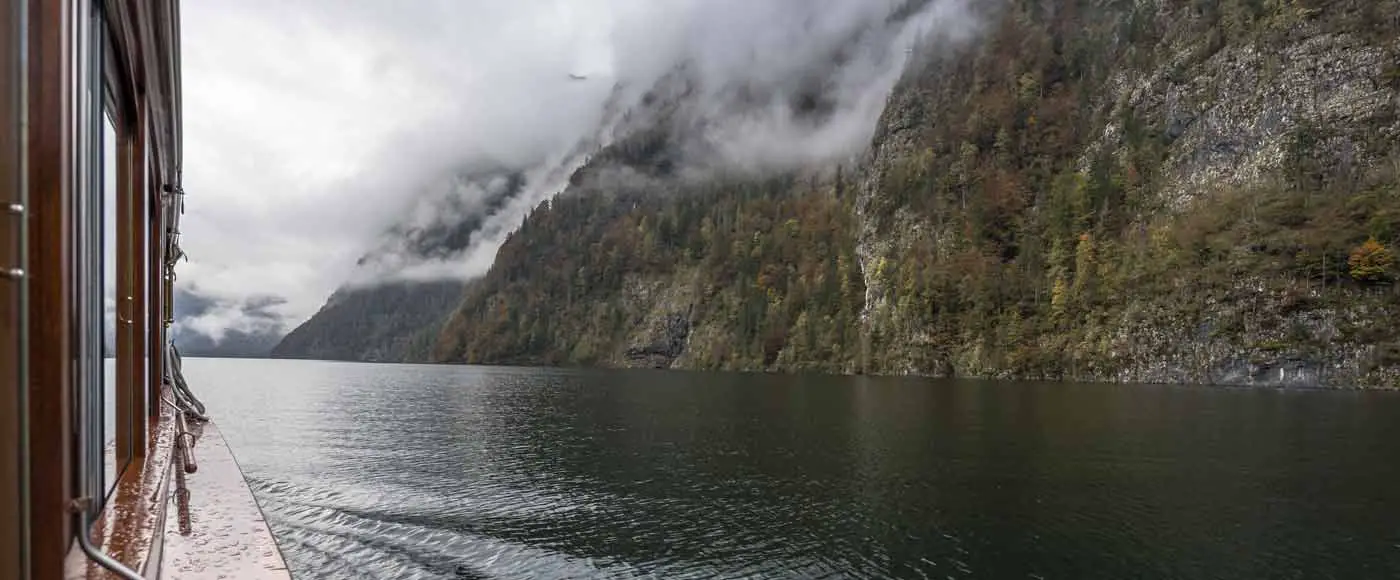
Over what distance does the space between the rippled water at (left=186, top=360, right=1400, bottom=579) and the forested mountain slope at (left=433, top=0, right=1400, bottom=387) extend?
51985mm

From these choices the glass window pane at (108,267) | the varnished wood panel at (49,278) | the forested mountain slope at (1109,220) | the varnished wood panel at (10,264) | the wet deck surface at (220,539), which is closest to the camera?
the varnished wood panel at (10,264)

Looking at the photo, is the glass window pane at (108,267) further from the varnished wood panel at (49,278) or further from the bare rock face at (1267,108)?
the bare rock face at (1267,108)

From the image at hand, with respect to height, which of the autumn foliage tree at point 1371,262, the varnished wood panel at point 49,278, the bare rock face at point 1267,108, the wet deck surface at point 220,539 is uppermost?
the bare rock face at point 1267,108

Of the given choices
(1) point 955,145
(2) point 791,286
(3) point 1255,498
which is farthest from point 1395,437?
(2) point 791,286

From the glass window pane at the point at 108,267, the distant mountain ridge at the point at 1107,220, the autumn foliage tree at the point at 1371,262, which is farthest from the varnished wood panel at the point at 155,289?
the autumn foliage tree at the point at 1371,262

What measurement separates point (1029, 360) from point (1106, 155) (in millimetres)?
36785

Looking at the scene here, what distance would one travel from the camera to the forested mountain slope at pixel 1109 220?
8656 cm

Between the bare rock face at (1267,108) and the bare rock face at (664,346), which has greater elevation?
the bare rock face at (1267,108)

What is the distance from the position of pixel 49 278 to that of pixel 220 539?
2.38 metres

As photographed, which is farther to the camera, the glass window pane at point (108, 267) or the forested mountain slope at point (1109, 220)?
the forested mountain slope at point (1109, 220)

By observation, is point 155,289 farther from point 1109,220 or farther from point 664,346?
point 664,346

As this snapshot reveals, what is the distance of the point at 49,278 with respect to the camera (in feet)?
6.14

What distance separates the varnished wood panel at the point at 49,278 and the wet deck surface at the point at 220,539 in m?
1.25

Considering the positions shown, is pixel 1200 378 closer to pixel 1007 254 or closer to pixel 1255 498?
pixel 1007 254
